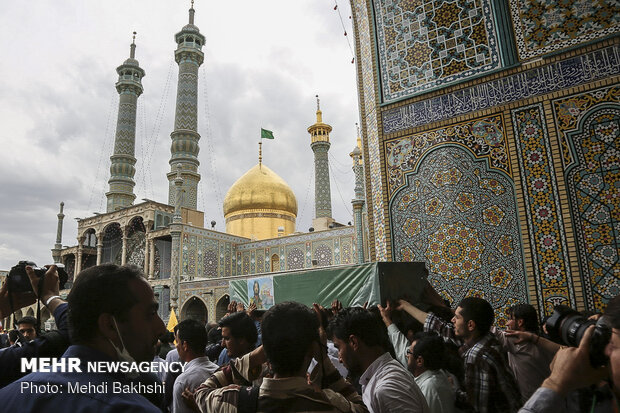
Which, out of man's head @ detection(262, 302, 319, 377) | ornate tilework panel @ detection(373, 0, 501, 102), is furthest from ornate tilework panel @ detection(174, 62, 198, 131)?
man's head @ detection(262, 302, 319, 377)

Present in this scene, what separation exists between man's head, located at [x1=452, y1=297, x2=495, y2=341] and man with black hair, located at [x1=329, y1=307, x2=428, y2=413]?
701 mm

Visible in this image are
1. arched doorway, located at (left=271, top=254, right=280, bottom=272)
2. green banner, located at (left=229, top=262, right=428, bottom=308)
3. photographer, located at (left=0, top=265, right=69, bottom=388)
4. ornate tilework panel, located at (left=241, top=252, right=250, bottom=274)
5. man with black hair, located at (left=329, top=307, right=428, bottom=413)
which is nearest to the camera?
photographer, located at (left=0, top=265, right=69, bottom=388)

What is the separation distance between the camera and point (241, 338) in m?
2.40

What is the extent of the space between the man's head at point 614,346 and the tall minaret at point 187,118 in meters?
21.6

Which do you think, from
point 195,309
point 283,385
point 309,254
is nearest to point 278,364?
point 283,385

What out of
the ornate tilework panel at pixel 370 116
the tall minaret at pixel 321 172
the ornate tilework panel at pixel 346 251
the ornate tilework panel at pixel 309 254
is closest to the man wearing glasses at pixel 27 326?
the ornate tilework panel at pixel 370 116

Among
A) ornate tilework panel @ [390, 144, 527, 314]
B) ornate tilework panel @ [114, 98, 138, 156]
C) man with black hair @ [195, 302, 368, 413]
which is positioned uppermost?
ornate tilework panel @ [114, 98, 138, 156]

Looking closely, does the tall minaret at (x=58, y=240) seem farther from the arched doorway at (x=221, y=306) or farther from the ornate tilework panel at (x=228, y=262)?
the arched doorway at (x=221, y=306)

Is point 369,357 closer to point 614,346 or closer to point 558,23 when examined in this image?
point 614,346

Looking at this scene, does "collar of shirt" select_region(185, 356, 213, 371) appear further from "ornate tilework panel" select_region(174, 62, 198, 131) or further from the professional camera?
"ornate tilework panel" select_region(174, 62, 198, 131)

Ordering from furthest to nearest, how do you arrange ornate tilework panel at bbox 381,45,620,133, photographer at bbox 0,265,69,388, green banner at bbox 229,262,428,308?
ornate tilework panel at bbox 381,45,620,133, green banner at bbox 229,262,428,308, photographer at bbox 0,265,69,388

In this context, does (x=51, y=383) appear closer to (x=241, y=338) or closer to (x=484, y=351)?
(x=241, y=338)

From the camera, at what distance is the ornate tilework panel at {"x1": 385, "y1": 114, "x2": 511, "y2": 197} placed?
5273 millimetres

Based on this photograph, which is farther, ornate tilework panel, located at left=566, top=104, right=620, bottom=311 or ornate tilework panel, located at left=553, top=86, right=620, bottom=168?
ornate tilework panel, located at left=553, top=86, right=620, bottom=168
